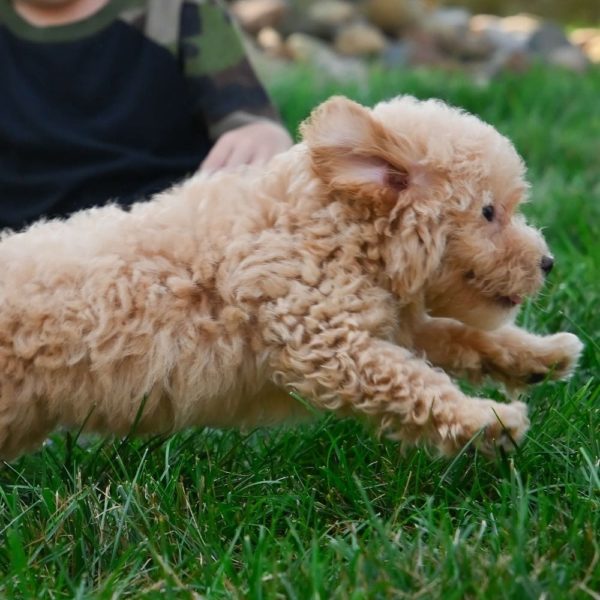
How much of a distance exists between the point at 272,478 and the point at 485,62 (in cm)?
819

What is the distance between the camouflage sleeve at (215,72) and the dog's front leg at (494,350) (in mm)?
1159

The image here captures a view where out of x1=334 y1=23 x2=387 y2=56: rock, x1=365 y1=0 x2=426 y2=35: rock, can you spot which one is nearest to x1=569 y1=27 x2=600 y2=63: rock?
x1=365 y1=0 x2=426 y2=35: rock

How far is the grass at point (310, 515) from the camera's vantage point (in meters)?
1.73

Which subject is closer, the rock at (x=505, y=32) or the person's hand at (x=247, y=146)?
the person's hand at (x=247, y=146)

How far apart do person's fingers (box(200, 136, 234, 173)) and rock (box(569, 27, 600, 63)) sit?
7.53m

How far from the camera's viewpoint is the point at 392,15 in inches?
408

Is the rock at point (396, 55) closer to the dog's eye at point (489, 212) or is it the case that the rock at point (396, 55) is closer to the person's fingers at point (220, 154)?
the person's fingers at point (220, 154)

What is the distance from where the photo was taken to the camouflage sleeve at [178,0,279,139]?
10.5 ft

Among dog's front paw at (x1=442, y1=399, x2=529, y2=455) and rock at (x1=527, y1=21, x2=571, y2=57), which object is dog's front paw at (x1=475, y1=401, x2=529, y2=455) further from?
rock at (x1=527, y1=21, x2=571, y2=57)

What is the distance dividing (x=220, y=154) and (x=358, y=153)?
3.30 ft

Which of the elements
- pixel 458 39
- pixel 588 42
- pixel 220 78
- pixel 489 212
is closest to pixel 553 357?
pixel 489 212

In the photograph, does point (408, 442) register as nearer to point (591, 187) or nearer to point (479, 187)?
point (479, 187)

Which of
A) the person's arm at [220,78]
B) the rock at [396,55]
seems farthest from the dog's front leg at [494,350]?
the rock at [396,55]

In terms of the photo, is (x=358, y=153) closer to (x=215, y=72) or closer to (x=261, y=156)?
(x=261, y=156)
